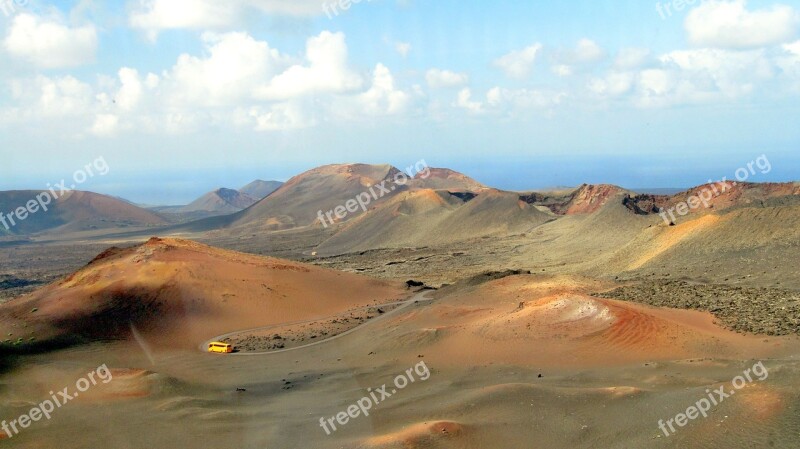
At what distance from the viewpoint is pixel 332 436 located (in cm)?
1592

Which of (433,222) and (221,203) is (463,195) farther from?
(221,203)

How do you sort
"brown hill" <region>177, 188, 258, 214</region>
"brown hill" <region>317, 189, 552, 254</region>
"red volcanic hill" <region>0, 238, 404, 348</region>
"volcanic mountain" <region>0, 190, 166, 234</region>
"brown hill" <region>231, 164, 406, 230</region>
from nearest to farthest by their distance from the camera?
1. "red volcanic hill" <region>0, 238, 404, 348</region>
2. "brown hill" <region>317, 189, 552, 254</region>
3. "brown hill" <region>231, 164, 406, 230</region>
4. "volcanic mountain" <region>0, 190, 166, 234</region>
5. "brown hill" <region>177, 188, 258, 214</region>

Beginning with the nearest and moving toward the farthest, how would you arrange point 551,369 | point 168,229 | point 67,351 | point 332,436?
point 332,436 < point 551,369 < point 67,351 < point 168,229

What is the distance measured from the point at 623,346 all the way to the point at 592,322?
190 centimetres

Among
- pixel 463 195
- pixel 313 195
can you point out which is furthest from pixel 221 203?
pixel 463 195

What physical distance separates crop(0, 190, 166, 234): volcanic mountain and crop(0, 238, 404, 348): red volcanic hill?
290ft

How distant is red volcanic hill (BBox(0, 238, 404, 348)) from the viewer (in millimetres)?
27875

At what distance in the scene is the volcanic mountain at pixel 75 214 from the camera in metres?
115

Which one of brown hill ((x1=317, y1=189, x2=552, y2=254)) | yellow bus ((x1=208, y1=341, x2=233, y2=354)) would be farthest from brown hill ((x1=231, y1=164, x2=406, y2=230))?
yellow bus ((x1=208, y1=341, x2=233, y2=354))

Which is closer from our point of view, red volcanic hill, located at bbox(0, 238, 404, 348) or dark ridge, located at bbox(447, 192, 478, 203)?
red volcanic hill, located at bbox(0, 238, 404, 348)

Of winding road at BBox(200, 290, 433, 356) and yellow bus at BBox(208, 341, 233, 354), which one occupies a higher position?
yellow bus at BBox(208, 341, 233, 354)

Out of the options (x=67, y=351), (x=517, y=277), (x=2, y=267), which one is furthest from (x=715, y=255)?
(x=2, y=267)

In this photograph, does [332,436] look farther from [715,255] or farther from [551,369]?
[715,255]

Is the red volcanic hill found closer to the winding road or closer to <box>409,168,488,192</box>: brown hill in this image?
the winding road
